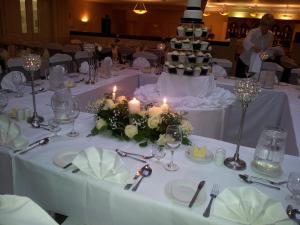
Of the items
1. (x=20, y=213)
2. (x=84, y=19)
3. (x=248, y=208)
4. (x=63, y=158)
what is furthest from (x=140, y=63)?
(x=84, y=19)

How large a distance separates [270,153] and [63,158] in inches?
38.8

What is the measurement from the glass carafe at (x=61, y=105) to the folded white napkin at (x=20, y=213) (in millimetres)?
886

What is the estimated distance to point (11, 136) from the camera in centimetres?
135

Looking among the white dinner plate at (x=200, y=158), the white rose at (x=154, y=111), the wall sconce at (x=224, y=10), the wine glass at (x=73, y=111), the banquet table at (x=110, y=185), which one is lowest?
the banquet table at (x=110, y=185)

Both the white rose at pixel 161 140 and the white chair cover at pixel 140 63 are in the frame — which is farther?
the white chair cover at pixel 140 63

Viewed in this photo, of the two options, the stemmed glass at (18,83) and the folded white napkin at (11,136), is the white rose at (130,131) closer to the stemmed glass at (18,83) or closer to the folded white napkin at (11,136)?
the folded white napkin at (11,136)

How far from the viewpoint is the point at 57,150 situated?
1.36m

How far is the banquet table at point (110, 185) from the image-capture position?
1.03 metres

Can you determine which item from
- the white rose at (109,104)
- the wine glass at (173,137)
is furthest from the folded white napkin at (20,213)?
the white rose at (109,104)

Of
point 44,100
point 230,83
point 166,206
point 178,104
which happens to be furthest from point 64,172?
point 230,83

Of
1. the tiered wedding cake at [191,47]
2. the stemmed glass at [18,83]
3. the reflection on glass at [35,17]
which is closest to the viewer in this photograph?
the stemmed glass at [18,83]

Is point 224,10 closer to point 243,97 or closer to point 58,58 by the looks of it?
point 58,58

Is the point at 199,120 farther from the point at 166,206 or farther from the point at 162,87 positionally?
the point at 166,206

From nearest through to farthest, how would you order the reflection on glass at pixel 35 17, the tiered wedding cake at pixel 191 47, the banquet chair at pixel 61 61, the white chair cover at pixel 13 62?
the tiered wedding cake at pixel 191 47 → the white chair cover at pixel 13 62 → the banquet chair at pixel 61 61 → the reflection on glass at pixel 35 17
